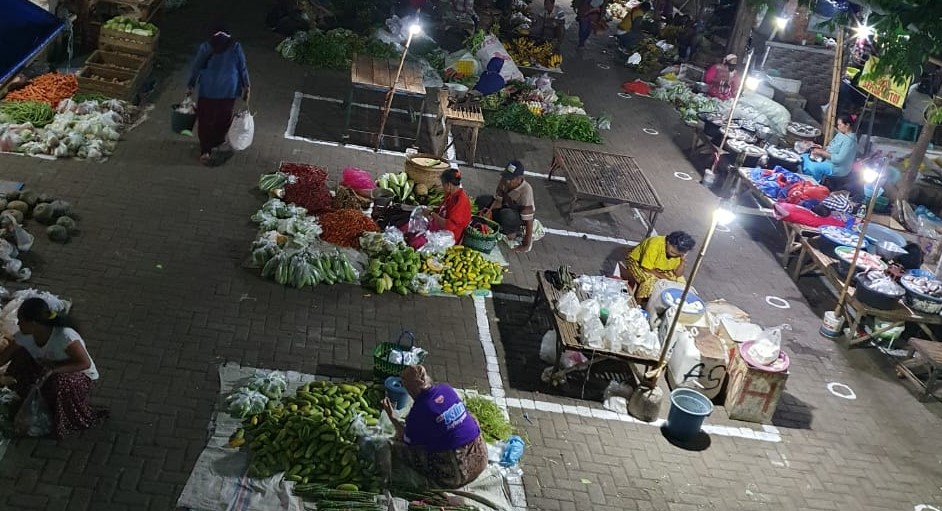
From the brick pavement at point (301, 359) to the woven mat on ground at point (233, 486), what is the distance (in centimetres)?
15

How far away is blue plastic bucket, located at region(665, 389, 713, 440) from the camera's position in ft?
27.4

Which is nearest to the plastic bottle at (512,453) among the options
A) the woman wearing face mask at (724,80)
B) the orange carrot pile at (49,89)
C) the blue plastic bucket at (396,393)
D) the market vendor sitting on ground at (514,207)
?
the blue plastic bucket at (396,393)

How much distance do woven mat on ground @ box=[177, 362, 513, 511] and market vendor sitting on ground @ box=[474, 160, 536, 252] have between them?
4694 mm

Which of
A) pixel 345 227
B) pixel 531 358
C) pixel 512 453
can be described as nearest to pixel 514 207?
pixel 345 227

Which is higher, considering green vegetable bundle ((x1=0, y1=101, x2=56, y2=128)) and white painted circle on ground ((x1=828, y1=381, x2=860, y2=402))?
green vegetable bundle ((x1=0, y1=101, x2=56, y2=128))

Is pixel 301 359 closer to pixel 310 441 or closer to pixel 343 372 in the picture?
pixel 343 372

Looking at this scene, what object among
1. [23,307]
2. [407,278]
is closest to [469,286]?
[407,278]

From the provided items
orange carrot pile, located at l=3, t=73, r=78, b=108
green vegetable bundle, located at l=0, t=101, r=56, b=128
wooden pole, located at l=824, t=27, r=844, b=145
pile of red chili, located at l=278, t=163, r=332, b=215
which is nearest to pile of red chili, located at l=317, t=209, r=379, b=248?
pile of red chili, located at l=278, t=163, r=332, b=215

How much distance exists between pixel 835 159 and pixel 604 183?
4894 millimetres

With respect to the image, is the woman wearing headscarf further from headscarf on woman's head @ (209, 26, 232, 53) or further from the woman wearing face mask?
the woman wearing face mask

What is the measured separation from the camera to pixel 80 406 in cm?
683

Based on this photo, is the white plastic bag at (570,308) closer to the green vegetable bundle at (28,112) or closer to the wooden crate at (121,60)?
the green vegetable bundle at (28,112)

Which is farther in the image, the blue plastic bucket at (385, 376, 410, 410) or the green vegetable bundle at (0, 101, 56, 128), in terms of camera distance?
the green vegetable bundle at (0, 101, 56, 128)

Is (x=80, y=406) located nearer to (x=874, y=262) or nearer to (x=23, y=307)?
(x=23, y=307)
